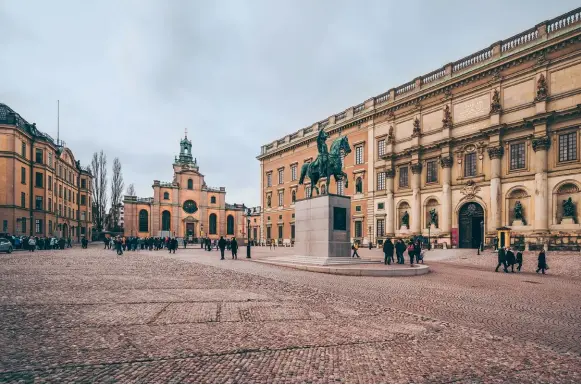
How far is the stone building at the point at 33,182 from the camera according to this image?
45.7 meters

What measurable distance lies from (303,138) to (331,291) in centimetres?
4548

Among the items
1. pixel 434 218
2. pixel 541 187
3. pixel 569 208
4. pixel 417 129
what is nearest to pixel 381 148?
pixel 417 129

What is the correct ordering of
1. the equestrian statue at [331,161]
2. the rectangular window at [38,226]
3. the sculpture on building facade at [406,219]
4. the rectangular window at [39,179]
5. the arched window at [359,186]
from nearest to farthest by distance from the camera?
1. the equestrian statue at [331,161]
2. the sculpture on building facade at [406,219]
3. the arched window at [359,186]
4. the rectangular window at [38,226]
5. the rectangular window at [39,179]

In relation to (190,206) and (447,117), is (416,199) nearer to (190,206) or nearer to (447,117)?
(447,117)

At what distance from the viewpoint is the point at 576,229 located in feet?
95.2

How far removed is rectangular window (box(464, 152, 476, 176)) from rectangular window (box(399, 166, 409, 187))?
6.64 m

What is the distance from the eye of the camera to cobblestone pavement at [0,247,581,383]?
469cm

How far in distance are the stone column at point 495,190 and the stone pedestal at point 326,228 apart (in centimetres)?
1876

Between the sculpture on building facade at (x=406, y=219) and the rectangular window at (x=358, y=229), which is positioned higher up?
the sculpture on building facade at (x=406, y=219)

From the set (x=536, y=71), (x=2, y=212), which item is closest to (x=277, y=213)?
(x=2, y=212)

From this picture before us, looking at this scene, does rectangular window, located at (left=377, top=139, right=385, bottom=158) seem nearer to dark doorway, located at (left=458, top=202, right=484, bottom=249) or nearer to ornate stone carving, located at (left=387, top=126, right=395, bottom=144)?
ornate stone carving, located at (left=387, top=126, right=395, bottom=144)

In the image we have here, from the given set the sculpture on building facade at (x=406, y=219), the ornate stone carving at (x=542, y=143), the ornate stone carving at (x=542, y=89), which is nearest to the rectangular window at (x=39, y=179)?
the sculpture on building facade at (x=406, y=219)

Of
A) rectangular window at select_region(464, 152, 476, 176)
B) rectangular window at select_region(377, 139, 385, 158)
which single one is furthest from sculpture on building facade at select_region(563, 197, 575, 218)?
rectangular window at select_region(377, 139, 385, 158)

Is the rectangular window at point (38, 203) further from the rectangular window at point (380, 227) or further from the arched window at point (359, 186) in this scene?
the rectangular window at point (380, 227)
